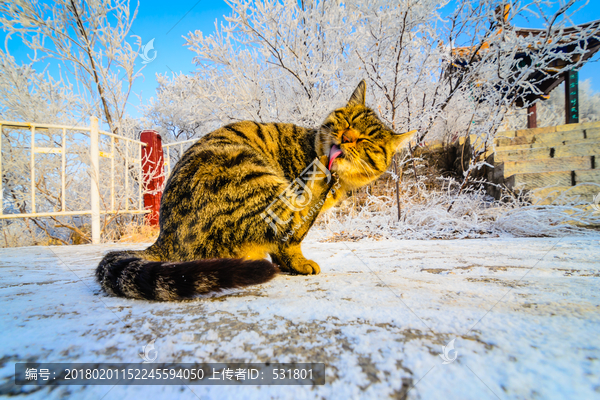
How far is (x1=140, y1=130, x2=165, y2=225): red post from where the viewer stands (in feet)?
15.4

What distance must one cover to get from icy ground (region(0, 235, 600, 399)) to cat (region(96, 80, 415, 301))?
0.32 ft

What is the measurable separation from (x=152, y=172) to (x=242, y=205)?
4207 mm

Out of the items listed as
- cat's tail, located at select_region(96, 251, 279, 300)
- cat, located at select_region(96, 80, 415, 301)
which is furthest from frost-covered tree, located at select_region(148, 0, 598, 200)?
cat's tail, located at select_region(96, 251, 279, 300)

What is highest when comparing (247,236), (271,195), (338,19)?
(338,19)

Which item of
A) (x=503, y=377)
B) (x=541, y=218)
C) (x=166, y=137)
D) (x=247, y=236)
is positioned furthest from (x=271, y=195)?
(x=166, y=137)

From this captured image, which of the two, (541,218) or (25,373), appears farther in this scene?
(541,218)

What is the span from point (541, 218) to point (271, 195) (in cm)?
350

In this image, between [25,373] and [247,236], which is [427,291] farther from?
[25,373]

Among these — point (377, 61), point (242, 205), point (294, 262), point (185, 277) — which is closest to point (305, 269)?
point (294, 262)

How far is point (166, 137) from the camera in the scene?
33.4 feet

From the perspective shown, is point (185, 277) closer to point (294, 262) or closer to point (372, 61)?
point (294, 262)

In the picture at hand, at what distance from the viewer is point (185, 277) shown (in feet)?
3.04

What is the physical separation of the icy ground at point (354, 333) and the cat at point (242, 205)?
10 cm

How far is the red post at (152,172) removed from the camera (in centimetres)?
471
